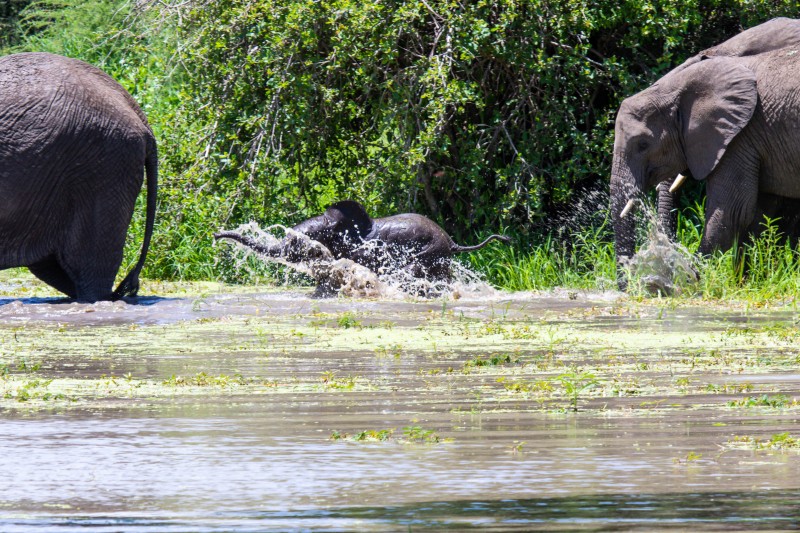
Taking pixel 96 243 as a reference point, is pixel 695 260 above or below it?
below

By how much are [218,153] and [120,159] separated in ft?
10.2

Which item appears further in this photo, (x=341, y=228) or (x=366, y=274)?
(x=341, y=228)

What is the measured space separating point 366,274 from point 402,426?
6748 mm

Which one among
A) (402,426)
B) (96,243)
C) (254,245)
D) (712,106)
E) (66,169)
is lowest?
(254,245)

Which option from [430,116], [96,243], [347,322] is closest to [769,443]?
[347,322]

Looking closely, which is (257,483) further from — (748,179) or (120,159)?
(748,179)

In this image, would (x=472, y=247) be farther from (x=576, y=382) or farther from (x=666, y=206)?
(x=576, y=382)

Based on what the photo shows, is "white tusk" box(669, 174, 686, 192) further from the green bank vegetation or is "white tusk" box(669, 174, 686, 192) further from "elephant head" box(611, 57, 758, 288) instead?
the green bank vegetation

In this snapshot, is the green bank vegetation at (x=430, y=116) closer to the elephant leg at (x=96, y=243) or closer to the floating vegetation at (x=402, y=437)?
the elephant leg at (x=96, y=243)

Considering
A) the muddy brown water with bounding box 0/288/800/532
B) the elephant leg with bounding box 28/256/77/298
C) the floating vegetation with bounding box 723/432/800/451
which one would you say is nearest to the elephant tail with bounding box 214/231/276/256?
the elephant leg with bounding box 28/256/77/298

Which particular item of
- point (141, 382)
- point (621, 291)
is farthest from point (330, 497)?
point (621, 291)

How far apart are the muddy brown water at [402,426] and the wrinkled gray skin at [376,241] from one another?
101 inches

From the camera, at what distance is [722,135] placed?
12.0 metres

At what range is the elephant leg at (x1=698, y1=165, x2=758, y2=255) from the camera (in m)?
12.0
